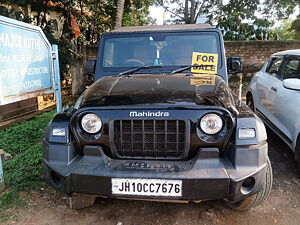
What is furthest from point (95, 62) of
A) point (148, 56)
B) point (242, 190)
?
point (242, 190)

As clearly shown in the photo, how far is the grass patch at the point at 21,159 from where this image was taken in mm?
2990

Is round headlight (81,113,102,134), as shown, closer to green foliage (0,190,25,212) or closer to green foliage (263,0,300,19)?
green foliage (0,190,25,212)

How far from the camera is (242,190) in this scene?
2.10m

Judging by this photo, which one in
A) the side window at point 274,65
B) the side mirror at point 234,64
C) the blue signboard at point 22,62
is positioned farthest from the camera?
the side window at point 274,65

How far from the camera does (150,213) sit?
2.70 metres

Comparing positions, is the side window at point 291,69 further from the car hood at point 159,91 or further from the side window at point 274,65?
the car hood at point 159,91

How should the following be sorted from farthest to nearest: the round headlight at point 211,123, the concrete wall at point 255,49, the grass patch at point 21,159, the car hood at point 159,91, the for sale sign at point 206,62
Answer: the concrete wall at point 255,49
the for sale sign at point 206,62
the grass patch at point 21,159
the car hood at point 159,91
the round headlight at point 211,123

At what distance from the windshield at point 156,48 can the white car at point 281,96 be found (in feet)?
3.73

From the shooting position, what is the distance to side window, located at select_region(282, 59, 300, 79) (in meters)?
3.92

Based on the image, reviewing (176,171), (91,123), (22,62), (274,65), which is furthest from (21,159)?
(274,65)

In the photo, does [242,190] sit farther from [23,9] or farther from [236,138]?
[23,9]

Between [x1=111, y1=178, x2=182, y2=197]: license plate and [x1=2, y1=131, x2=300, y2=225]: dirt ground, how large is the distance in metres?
0.61

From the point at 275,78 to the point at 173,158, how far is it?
296cm

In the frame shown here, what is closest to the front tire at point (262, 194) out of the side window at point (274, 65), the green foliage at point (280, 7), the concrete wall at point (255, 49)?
the side window at point (274, 65)
